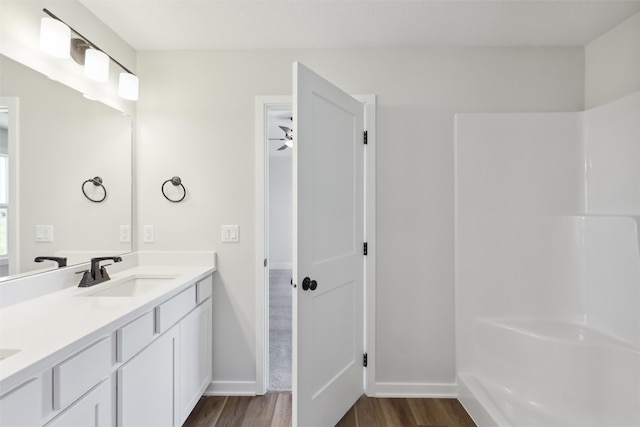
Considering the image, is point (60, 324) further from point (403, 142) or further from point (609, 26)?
point (609, 26)

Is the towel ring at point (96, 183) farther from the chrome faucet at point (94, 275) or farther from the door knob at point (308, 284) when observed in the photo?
the door knob at point (308, 284)

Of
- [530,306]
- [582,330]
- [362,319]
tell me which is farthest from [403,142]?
[582,330]

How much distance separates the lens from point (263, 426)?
1.89 metres

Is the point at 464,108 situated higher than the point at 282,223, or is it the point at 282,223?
the point at 464,108

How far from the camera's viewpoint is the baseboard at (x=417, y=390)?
7.27 feet

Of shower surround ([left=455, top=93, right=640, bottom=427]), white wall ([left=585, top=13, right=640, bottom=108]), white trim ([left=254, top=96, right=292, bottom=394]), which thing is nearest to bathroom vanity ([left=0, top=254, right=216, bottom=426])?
white trim ([left=254, top=96, right=292, bottom=394])

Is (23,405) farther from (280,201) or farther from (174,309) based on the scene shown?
(280,201)

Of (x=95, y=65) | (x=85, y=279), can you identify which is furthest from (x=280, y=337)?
(x=95, y=65)

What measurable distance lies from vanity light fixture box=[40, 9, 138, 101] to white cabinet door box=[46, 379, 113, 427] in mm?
1547

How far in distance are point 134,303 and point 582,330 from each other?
2.55m

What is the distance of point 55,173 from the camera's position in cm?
159

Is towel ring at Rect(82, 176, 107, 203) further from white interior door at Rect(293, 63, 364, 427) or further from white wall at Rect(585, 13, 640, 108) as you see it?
white wall at Rect(585, 13, 640, 108)

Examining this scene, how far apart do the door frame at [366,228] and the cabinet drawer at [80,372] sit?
3.70ft

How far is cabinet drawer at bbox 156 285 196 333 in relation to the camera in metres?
1.53
